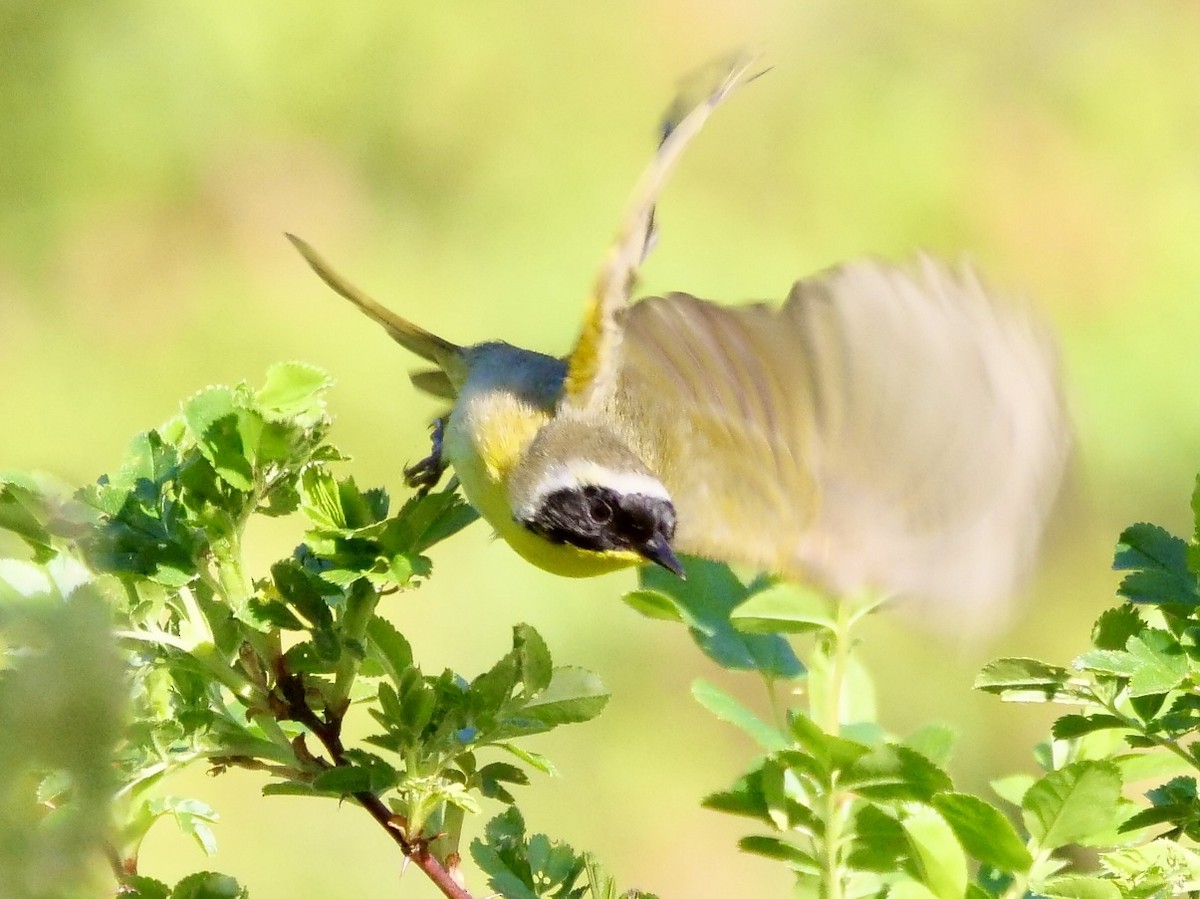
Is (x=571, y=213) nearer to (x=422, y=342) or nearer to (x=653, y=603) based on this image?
(x=422, y=342)

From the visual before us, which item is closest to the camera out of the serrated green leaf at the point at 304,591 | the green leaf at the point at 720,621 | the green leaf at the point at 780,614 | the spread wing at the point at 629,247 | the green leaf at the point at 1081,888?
the green leaf at the point at 1081,888

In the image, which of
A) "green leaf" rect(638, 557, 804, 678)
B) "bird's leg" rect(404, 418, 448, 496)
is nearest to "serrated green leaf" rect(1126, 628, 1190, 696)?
"green leaf" rect(638, 557, 804, 678)

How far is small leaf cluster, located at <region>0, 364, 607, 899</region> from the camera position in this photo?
96cm

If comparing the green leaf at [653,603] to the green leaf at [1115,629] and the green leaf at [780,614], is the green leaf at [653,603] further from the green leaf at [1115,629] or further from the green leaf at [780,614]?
the green leaf at [1115,629]

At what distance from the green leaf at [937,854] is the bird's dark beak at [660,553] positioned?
2.22 feet

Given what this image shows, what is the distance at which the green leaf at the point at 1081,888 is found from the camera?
2.90ft

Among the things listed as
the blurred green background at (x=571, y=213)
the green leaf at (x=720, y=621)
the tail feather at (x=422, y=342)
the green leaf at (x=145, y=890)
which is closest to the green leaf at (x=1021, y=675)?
the green leaf at (x=720, y=621)

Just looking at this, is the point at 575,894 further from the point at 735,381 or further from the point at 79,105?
the point at 79,105

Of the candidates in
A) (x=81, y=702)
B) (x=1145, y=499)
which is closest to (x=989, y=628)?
(x=81, y=702)

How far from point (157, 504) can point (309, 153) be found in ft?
13.1

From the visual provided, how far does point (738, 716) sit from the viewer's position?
1.13m

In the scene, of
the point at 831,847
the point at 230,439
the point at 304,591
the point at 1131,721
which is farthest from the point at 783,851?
the point at 230,439

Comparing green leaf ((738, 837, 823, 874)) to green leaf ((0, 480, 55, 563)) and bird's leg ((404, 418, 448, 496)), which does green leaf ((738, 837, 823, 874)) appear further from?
bird's leg ((404, 418, 448, 496))

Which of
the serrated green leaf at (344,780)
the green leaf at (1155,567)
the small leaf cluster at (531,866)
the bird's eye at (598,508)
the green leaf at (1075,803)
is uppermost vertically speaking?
the bird's eye at (598,508)
